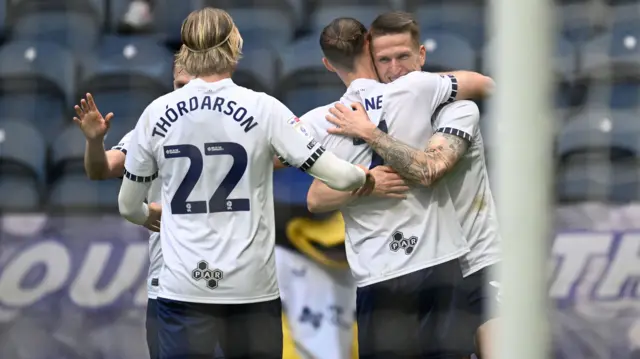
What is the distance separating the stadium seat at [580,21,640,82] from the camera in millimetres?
2760

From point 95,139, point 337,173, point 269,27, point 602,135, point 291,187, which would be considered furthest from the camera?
point 269,27

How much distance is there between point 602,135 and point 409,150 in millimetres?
1070

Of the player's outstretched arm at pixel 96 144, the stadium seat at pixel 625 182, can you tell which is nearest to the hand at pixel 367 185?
the player's outstretched arm at pixel 96 144

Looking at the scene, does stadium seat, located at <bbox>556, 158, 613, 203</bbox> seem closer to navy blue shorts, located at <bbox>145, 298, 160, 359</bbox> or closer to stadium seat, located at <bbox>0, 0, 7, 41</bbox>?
navy blue shorts, located at <bbox>145, 298, 160, 359</bbox>

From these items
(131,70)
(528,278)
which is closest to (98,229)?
(131,70)

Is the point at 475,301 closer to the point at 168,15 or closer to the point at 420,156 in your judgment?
the point at 420,156

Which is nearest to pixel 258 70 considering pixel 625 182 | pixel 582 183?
pixel 582 183

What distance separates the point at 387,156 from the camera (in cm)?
178

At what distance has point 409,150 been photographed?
1.77m

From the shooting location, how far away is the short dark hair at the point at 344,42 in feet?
6.25

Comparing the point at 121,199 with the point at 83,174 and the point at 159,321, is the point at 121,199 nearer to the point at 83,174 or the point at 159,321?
the point at 159,321

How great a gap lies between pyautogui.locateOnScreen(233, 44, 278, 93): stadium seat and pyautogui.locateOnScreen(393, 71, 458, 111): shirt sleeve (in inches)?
36.3

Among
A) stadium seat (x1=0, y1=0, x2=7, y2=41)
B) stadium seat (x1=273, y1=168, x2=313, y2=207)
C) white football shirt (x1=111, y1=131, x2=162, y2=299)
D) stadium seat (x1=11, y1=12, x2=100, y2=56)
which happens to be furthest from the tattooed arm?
stadium seat (x1=0, y1=0, x2=7, y2=41)

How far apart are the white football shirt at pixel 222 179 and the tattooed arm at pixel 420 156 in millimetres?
147
